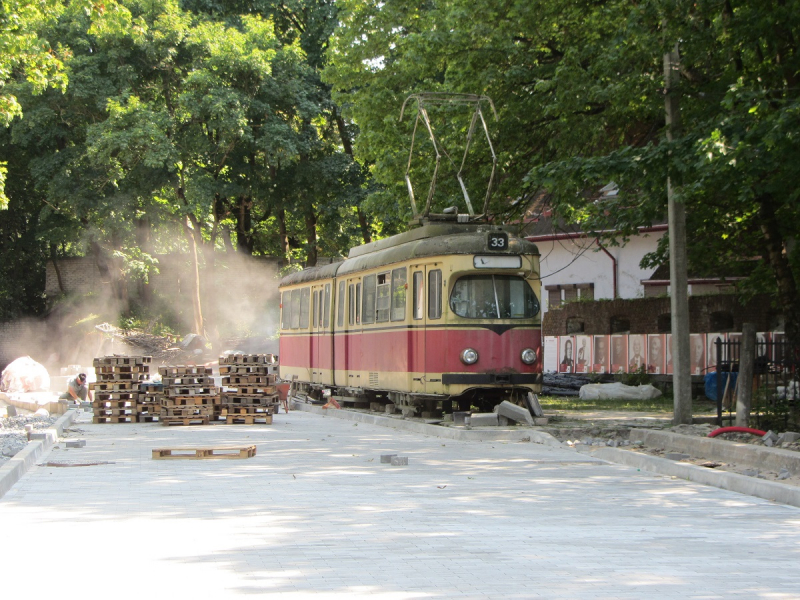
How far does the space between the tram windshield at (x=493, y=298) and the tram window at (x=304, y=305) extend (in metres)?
9.27

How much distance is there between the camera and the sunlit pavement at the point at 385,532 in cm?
690

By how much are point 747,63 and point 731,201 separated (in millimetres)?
2859

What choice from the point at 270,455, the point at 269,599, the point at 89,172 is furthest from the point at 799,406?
the point at 89,172

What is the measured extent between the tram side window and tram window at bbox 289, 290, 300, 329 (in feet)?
20.6

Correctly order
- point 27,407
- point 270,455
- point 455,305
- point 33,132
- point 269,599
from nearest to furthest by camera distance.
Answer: point 269,599, point 270,455, point 455,305, point 27,407, point 33,132

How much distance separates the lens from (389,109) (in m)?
26.8

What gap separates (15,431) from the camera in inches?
763

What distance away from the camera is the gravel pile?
15.5 m

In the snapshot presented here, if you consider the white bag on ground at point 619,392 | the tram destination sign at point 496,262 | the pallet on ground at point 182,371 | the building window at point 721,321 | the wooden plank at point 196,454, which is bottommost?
the wooden plank at point 196,454

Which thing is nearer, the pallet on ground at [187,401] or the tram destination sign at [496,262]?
the tram destination sign at [496,262]

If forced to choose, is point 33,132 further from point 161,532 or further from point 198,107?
point 161,532

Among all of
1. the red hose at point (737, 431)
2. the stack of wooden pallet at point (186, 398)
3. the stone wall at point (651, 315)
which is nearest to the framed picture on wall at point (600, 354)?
the stone wall at point (651, 315)

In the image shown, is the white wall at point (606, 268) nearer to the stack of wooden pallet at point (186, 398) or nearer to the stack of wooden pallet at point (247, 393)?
the stack of wooden pallet at point (247, 393)

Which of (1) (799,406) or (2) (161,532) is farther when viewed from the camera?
(1) (799,406)
